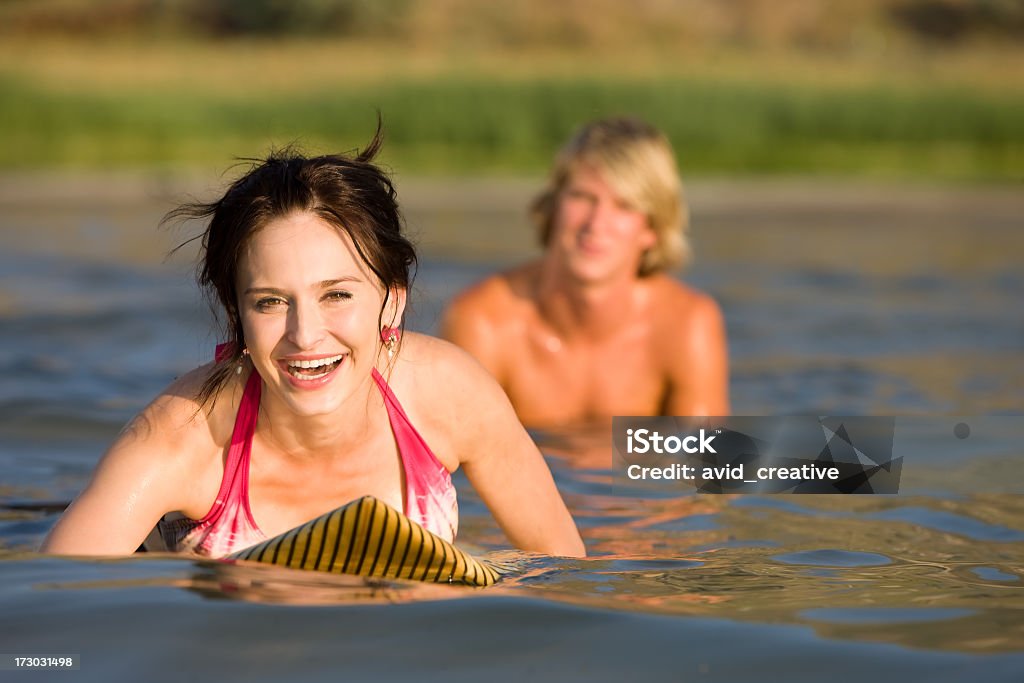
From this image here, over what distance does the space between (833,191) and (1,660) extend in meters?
16.5

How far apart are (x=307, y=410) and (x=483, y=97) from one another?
19.5 meters

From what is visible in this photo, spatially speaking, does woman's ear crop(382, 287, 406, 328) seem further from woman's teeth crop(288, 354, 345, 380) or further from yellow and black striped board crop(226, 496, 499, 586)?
yellow and black striped board crop(226, 496, 499, 586)

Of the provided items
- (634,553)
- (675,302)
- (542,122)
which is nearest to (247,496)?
(634,553)

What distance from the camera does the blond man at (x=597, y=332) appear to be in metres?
6.53

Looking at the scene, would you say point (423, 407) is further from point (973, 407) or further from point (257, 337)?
point (973, 407)

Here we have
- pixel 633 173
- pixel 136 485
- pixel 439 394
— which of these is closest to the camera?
→ pixel 136 485

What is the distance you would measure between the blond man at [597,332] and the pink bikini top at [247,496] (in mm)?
2658

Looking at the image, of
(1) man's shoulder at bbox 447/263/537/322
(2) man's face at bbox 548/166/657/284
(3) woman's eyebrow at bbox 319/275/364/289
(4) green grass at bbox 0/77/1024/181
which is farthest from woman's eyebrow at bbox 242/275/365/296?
(4) green grass at bbox 0/77/1024/181

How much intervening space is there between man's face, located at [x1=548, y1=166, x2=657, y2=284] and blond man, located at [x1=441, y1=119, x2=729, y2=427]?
34 mm

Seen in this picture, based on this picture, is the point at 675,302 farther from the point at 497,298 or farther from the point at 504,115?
the point at 504,115

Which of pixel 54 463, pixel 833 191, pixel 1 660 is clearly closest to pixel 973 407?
pixel 54 463

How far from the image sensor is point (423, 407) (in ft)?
12.7

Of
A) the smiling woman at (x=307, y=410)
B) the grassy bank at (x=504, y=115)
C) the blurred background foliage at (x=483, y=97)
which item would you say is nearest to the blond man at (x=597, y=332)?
the smiling woman at (x=307, y=410)

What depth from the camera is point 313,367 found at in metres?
3.49
